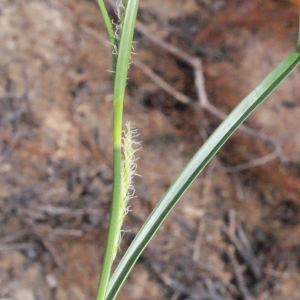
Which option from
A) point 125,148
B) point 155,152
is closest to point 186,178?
point 125,148

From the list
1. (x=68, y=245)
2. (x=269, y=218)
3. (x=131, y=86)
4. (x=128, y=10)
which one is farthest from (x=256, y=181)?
(x=128, y=10)

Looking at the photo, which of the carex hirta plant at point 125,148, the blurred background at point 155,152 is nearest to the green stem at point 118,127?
the carex hirta plant at point 125,148

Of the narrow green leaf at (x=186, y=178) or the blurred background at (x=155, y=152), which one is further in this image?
the blurred background at (x=155, y=152)

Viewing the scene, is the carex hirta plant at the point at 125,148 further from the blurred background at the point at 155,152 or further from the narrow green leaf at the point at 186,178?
the blurred background at the point at 155,152

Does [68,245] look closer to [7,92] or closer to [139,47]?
[7,92]

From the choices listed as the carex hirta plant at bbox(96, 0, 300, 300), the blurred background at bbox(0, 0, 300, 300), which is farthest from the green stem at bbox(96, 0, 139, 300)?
the blurred background at bbox(0, 0, 300, 300)
